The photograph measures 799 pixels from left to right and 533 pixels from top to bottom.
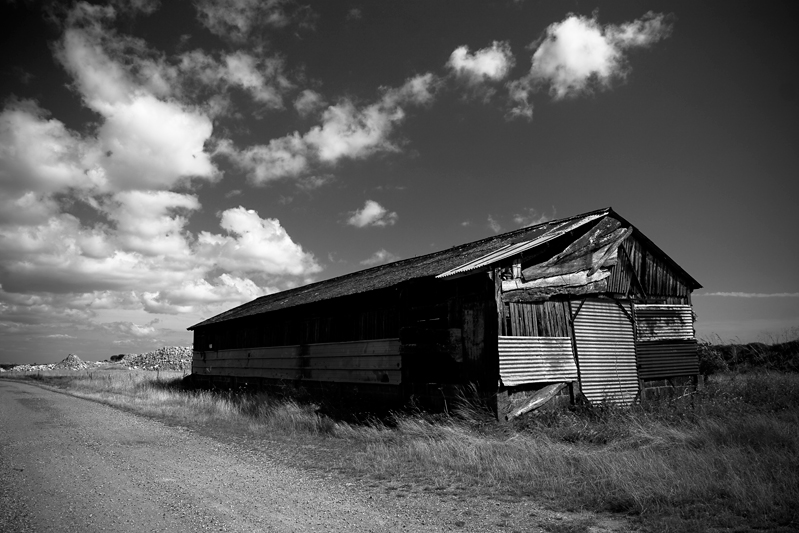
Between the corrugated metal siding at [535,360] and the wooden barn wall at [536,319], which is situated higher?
the wooden barn wall at [536,319]

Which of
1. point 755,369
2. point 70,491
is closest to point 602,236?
point 755,369

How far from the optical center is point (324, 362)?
14023 millimetres

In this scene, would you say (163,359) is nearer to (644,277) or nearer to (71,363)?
(71,363)

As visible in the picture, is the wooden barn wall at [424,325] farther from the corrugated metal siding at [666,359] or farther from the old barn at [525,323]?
the corrugated metal siding at [666,359]

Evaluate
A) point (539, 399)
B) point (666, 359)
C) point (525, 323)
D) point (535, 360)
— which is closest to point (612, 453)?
point (539, 399)

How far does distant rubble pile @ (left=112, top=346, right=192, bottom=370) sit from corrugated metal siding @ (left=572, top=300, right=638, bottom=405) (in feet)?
138

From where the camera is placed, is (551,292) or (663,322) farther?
(663,322)

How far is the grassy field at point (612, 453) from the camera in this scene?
15.1 ft

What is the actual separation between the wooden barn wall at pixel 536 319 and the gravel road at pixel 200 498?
499cm

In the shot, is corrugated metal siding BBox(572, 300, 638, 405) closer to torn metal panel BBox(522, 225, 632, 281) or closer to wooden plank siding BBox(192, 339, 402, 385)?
torn metal panel BBox(522, 225, 632, 281)

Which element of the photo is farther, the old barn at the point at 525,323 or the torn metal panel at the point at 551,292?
the torn metal panel at the point at 551,292

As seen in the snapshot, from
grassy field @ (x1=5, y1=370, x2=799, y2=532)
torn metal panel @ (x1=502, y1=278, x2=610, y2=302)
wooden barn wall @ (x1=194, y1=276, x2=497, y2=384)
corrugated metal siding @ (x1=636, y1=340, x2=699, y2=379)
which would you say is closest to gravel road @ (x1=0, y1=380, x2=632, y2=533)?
grassy field @ (x1=5, y1=370, x2=799, y2=532)

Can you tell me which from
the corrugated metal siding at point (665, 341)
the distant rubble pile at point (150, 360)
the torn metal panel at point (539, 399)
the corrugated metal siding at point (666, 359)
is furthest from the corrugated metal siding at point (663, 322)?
the distant rubble pile at point (150, 360)

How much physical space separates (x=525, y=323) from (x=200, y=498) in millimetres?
A: 6968
